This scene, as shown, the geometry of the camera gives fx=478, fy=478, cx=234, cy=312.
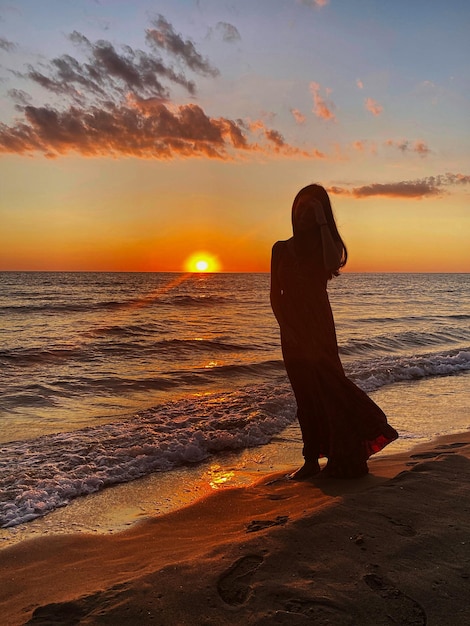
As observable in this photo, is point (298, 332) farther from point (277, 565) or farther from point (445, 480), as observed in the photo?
point (277, 565)

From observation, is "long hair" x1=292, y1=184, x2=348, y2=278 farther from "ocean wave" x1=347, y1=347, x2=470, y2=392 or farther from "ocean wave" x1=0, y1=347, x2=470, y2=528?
"ocean wave" x1=347, y1=347, x2=470, y2=392

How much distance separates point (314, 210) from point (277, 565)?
281 cm

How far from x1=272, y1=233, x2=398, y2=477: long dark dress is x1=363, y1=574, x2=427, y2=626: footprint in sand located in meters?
1.90

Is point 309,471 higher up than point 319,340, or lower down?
lower down

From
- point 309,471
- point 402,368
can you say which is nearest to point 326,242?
point 309,471

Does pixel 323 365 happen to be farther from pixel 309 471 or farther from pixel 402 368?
pixel 402 368

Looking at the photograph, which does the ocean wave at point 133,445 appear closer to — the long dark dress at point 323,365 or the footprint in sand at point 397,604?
the long dark dress at point 323,365

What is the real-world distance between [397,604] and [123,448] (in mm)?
4493

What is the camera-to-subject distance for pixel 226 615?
2.24 metres

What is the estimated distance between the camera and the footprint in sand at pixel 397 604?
7.16 feet

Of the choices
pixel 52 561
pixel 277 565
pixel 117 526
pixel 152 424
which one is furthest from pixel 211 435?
pixel 277 565

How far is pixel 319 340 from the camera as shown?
4.39 m

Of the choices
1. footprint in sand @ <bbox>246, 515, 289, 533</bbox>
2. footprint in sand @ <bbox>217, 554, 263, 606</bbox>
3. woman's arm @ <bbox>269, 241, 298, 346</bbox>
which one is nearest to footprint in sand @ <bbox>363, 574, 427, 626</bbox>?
footprint in sand @ <bbox>217, 554, 263, 606</bbox>

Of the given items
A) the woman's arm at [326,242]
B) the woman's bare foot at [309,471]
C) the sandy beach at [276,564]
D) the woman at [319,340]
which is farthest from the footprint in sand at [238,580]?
the woman's arm at [326,242]
